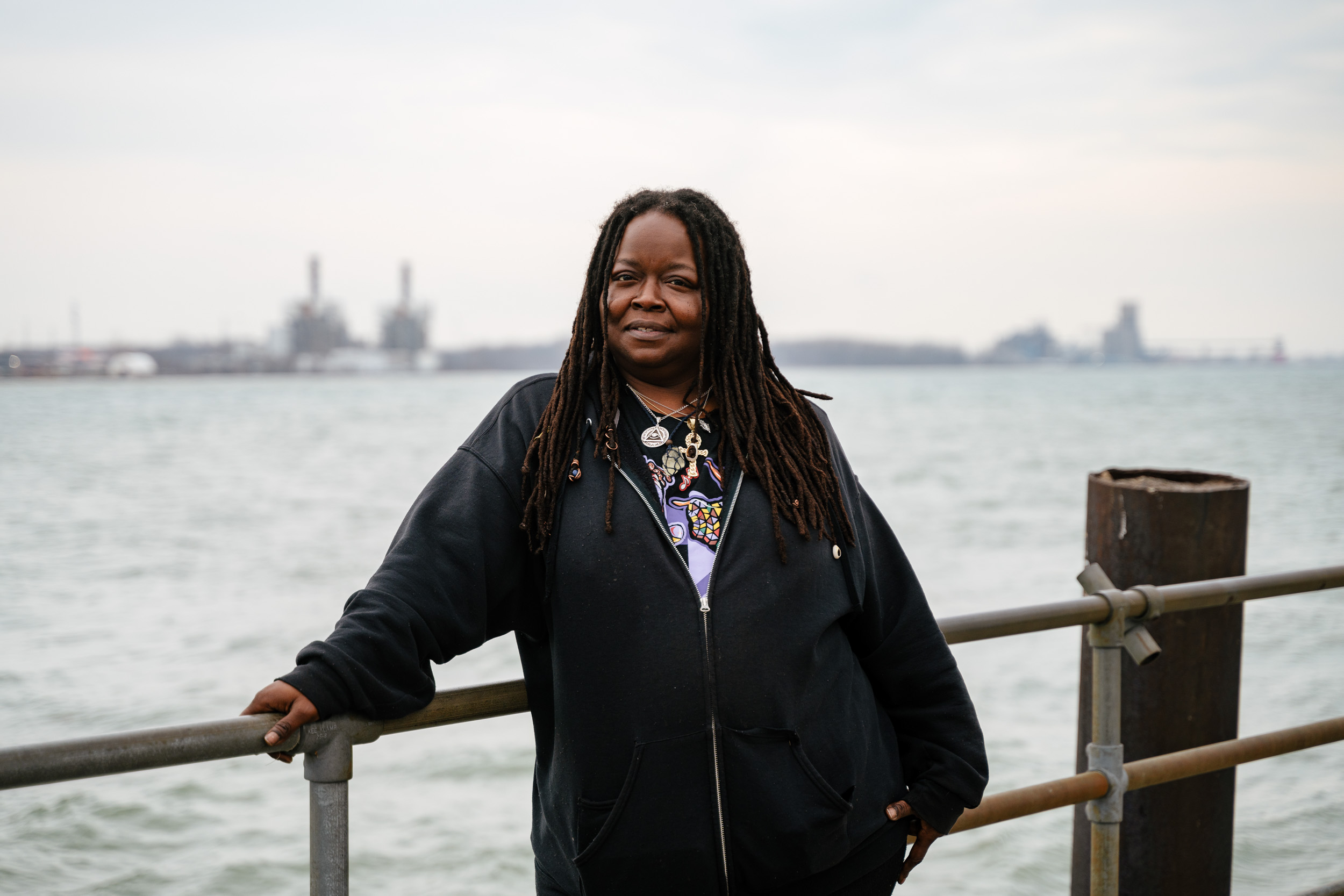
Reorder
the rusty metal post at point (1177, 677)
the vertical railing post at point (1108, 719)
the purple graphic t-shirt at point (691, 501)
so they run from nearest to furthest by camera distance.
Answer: the purple graphic t-shirt at point (691, 501) < the vertical railing post at point (1108, 719) < the rusty metal post at point (1177, 677)

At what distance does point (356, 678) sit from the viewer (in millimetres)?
1608

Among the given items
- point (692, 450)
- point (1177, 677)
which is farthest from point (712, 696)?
point (1177, 677)

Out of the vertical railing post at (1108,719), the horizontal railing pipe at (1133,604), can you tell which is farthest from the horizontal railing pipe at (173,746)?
the vertical railing post at (1108,719)

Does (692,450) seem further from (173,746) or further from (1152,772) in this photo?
(1152,772)

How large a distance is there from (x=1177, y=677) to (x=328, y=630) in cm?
1221

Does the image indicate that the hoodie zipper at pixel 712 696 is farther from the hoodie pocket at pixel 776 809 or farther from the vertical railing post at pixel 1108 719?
the vertical railing post at pixel 1108 719

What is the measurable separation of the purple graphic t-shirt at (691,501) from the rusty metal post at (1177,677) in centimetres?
163

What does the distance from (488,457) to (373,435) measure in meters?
47.8

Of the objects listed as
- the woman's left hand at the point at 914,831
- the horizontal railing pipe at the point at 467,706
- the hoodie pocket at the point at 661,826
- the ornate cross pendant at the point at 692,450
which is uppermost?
the ornate cross pendant at the point at 692,450

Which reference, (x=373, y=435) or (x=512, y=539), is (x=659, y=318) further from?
(x=373, y=435)

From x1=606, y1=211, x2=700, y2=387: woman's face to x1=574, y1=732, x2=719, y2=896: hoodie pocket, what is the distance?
592 mm

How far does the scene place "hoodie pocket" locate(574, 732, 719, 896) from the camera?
170cm

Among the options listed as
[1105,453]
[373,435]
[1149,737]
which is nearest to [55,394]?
[373,435]

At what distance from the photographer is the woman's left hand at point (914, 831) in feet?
6.33
